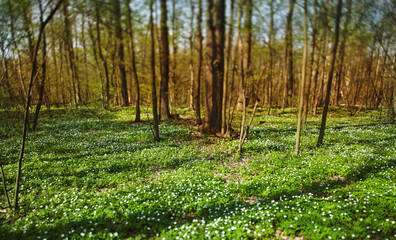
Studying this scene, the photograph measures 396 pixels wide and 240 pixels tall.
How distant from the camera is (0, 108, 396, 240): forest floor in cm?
483

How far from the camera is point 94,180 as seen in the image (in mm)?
7391

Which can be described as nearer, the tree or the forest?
the forest

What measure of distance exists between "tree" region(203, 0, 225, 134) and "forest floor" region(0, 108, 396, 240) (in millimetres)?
2675

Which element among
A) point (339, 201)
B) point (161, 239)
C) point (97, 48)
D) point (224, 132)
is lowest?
point (161, 239)

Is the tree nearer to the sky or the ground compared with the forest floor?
nearer to the sky

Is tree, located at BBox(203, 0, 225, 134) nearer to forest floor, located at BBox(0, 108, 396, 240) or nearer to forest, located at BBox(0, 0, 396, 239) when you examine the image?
forest, located at BBox(0, 0, 396, 239)

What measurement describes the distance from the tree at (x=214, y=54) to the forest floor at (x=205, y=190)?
2675 millimetres

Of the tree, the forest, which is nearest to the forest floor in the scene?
the forest

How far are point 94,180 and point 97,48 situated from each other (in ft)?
77.7

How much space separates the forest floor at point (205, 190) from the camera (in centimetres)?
483

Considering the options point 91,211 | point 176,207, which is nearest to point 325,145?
point 176,207

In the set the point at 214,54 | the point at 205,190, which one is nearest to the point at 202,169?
the point at 205,190

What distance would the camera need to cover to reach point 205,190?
653cm

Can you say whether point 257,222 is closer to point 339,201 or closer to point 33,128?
point 339,201
